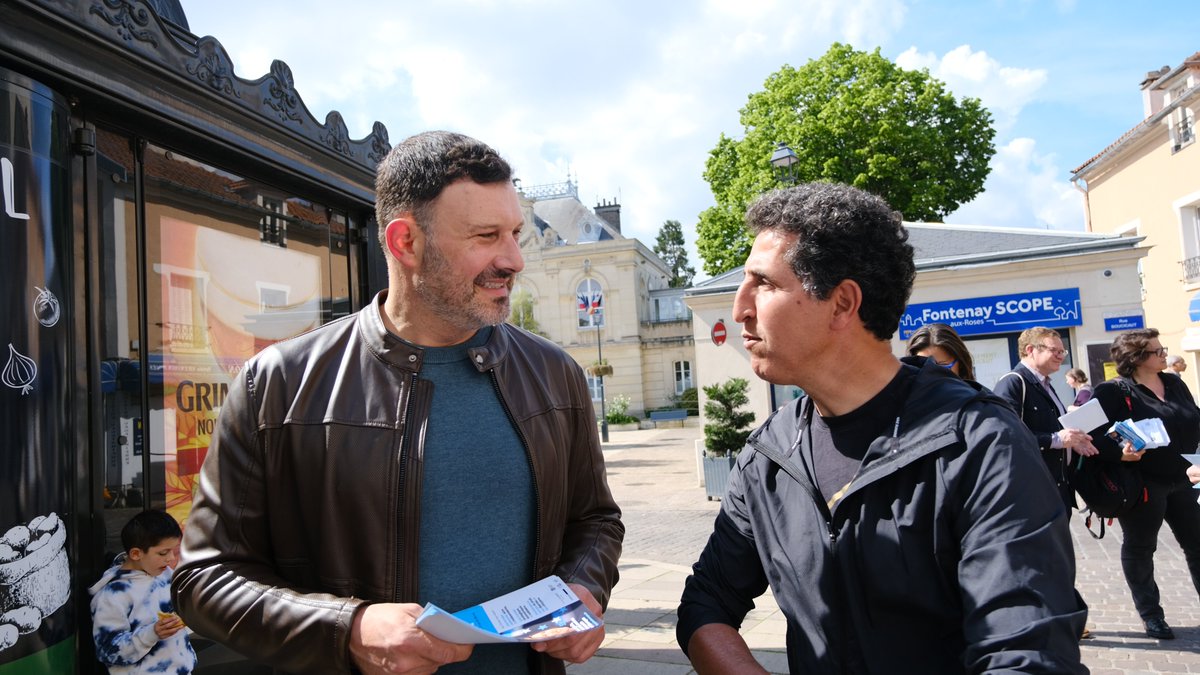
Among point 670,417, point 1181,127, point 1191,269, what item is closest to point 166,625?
point 1191,269

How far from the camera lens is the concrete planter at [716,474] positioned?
13.6m

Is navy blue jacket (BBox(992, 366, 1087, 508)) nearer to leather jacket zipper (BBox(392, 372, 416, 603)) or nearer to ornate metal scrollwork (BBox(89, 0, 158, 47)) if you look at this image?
leather jacket zipper (BBox(392, 372, 416, 603))

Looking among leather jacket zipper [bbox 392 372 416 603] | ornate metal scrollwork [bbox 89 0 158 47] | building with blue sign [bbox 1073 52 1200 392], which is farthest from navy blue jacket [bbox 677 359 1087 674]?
building with blue sign [bbox 1073 52 1200 392]

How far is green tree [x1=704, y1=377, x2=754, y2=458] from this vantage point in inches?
529

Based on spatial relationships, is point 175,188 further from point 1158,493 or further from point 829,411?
point 1158,493

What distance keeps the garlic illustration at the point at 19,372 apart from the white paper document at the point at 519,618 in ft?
5.78

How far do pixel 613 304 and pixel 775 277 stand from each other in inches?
1764

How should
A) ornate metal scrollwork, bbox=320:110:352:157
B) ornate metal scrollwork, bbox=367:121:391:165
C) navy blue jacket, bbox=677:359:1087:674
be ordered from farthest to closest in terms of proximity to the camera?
ornate metal scrollwork, bbox=367:121:391:165 < ornate metal scrollwork, bbox=320:110:352:157 < navy blue jacket, bbox=677:359:1087:674

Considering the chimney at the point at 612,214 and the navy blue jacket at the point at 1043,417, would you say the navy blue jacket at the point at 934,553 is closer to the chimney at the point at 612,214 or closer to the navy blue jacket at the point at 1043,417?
the navy blue jacket at the point at 1043,417

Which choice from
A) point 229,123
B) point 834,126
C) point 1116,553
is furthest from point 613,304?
point 229,123

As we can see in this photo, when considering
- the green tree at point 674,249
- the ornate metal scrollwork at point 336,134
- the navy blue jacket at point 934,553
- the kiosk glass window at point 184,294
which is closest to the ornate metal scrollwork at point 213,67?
the kiosk glass window at point 184,294

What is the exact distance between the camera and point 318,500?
1969 millimetres

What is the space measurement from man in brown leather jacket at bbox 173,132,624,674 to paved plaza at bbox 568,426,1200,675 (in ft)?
3.22

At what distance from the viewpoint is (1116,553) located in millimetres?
8250
